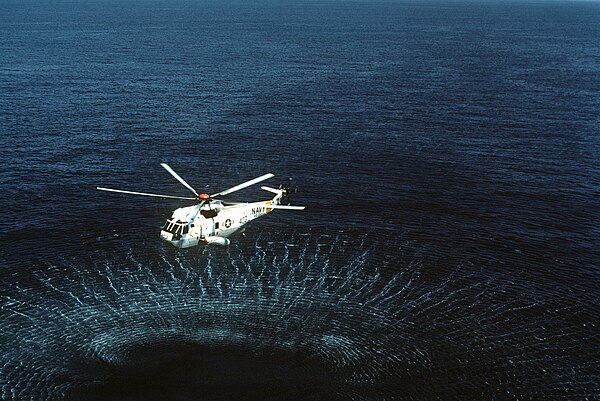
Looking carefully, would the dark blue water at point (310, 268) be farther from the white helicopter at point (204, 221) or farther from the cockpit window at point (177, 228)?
the cockpit window at point (177, 228)

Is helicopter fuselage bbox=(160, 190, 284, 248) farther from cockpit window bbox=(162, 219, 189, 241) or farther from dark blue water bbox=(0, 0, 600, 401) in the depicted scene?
dark blue water bbox=(0, 0, 600, 401)

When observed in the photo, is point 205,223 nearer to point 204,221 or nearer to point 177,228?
point 204,221

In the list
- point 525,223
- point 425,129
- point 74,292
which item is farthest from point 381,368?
point 425,129

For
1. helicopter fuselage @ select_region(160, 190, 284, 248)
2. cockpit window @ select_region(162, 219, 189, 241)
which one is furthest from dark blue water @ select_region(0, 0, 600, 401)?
cockpit window @ select_region(162, 219, 189, 241)

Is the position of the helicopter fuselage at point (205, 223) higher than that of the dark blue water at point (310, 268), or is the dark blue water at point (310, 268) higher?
the helicopter fuselage at point (205, 223)

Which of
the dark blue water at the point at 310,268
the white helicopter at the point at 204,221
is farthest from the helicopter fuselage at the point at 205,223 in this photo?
the dark blue water at the point at 310,268

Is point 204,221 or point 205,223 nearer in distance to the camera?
point 204,221

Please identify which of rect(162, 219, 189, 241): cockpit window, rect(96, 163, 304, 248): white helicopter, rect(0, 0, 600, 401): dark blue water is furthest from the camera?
rect(96, 163, 304, 248): white helicopter

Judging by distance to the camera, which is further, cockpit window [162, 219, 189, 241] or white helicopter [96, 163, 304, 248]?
white helicopter [96, 163, 304, 248]

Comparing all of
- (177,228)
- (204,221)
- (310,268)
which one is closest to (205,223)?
(204,221)

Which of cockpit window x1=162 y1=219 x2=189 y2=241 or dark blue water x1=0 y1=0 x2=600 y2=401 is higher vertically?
cockpit window x1=162 y1=219 x2=189 y2=241

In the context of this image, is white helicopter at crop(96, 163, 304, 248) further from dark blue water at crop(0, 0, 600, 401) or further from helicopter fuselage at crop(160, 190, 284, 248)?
dark blue water at crop(0, 0, 600, 401)

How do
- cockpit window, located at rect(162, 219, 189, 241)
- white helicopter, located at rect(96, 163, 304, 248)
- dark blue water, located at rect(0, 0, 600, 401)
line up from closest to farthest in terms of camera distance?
dark blue water, located at rect(0, 0, 600, 401), cockpit window, located at rect(162, 219, 189, 241), white helicopter, located at rect(96, 163, 304, 248)
